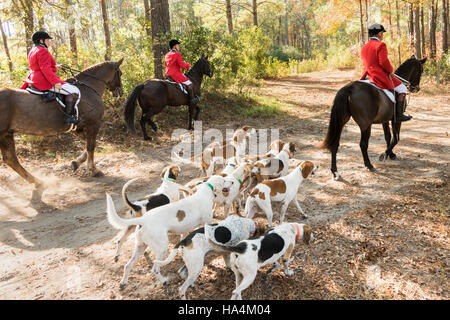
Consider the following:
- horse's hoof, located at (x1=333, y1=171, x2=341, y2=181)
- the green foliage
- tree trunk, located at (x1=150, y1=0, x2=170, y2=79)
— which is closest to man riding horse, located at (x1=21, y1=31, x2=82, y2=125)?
tree trunk, located at (x1=150, y1=0, x2=170, y2=79)

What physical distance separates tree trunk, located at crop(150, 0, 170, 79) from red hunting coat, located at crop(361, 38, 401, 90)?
25.1 ft

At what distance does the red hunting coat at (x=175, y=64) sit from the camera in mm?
10062

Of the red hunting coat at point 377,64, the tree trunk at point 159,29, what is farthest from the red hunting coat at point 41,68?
the red hunting coat at point 377,64

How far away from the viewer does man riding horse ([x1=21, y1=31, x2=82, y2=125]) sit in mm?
6270

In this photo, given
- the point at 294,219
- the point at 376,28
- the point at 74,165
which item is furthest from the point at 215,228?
the point at 376,28

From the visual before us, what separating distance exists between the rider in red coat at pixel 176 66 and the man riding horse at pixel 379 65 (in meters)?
5.65

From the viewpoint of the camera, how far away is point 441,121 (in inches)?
417

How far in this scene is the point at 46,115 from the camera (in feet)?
21.7

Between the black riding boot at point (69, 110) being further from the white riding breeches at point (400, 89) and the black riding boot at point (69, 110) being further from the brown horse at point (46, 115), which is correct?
the white riding breeches at point (400, 89)

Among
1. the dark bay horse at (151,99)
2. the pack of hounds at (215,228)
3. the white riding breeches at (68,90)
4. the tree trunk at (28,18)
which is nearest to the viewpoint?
the pack of hounds at (215,228)

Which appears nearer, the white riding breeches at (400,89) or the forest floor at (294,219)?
the forest floor at (294,219)

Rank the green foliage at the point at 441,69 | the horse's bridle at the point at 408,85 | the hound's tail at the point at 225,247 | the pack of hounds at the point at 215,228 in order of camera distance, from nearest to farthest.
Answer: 1. the hound's tail at the point at 225,247
2. the pack of hounds at the point at 215,228
3. the horse's bridle at the point at 408,85
4. the green foliage at the point at 441,69

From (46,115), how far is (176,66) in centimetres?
486

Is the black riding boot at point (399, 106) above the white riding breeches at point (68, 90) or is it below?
below
